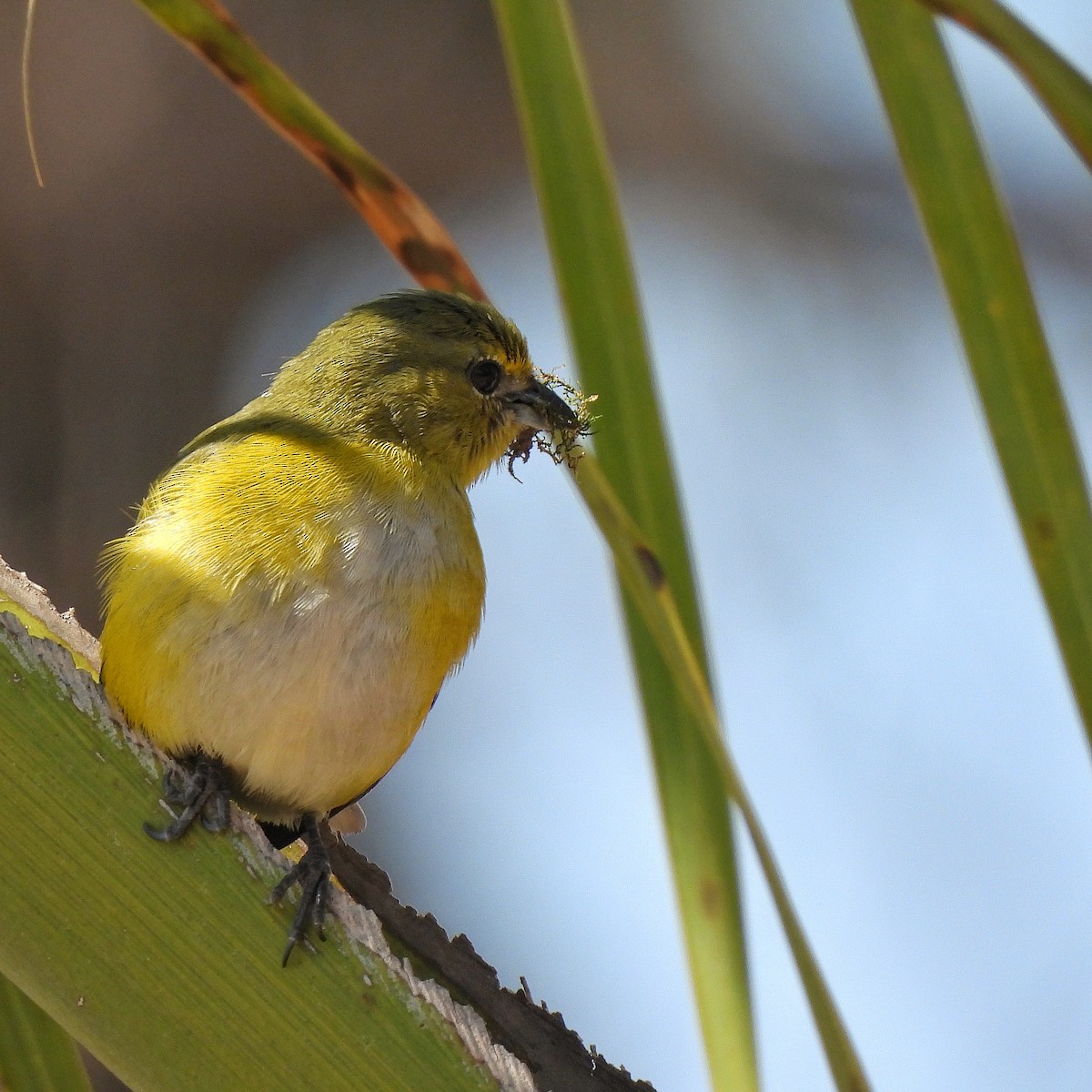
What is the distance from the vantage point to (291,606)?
7.16 feet

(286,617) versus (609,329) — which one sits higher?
(609,329)

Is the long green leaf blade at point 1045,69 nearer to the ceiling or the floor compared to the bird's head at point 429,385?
nearer to the ceiling

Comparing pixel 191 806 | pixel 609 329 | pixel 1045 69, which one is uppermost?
pixel 1045 69

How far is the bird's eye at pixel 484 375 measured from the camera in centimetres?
295

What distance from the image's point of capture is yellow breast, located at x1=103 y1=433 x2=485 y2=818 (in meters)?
2.18

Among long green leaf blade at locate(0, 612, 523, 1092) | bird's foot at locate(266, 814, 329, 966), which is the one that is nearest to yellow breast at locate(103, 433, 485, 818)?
bird's foot at locate(266, 814, 329, 966)

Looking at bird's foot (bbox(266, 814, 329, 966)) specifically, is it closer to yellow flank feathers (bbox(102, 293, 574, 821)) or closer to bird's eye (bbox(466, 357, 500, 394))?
yellow flank feathers (bbox(102, 293, 574, 821))

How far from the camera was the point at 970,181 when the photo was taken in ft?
4.65

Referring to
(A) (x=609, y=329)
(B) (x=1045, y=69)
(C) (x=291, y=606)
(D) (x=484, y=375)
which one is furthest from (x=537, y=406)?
(B) (x=1045, y=69)

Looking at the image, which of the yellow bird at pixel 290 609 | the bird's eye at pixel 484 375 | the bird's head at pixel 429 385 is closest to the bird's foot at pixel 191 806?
the yellow bird at pixel 290 609

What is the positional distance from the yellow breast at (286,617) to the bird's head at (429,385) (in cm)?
35

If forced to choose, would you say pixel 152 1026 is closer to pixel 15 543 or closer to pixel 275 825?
pixel 275 825

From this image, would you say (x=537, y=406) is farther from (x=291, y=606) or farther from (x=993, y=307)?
(x=993, y=307)

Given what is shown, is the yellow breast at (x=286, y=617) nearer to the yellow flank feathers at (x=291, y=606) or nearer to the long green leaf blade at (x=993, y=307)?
the yellow flank feathers at (x=291, y=606)
